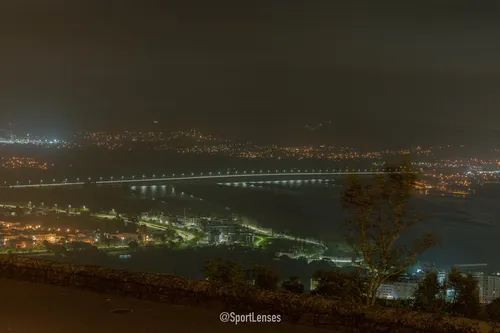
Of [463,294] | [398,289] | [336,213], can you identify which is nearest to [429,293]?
[463,294]

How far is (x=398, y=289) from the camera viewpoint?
621 cm

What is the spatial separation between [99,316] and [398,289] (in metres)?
3.43

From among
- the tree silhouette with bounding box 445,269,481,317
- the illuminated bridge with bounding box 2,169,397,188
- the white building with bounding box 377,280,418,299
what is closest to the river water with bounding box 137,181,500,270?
the illuminated bridge with bounding box 2,169,397,188

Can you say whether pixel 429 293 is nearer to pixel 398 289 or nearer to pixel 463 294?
pixel 463 294

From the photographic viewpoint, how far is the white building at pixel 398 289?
236 inches

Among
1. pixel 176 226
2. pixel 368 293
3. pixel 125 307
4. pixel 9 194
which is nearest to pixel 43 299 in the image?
pixel 125 307

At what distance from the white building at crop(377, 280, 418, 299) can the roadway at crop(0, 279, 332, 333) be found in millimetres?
2164

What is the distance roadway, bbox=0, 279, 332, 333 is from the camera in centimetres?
409

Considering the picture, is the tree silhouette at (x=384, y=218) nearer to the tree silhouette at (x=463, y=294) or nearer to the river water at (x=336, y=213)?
the tree silhouette at (x=463, y=294)

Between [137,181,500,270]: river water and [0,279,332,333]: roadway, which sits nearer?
[0,279,332,333]: roadway

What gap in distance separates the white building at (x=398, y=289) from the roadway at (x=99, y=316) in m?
2.16

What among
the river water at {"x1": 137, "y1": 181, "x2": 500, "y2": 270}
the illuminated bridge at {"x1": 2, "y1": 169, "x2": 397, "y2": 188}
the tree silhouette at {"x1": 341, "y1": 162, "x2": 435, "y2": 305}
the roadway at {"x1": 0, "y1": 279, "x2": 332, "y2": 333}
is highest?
the illuminated bridge at {"x1": 2, "y1": 169, "x2": 397, "y2": 188}

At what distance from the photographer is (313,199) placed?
79.2 ft

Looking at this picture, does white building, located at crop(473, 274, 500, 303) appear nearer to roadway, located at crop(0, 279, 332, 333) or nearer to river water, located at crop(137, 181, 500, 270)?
river water, located at crop(137, 181, 500, 270)
